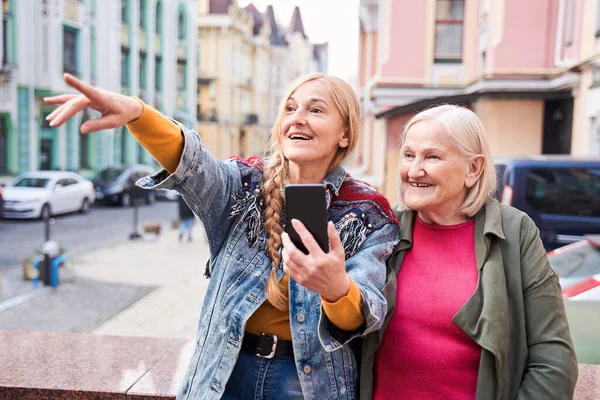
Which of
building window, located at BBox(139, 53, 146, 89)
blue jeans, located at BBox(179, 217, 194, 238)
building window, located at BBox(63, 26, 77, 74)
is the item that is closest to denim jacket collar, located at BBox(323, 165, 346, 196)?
blue jeans, located at BBox(179, 217, 194, 238)

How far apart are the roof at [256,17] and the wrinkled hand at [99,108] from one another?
5818 centimetres

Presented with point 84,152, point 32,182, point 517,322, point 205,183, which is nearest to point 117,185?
point 32,182

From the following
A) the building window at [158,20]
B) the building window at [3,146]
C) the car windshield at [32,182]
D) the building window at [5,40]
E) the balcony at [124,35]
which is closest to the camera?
the car windshield at [32,182]

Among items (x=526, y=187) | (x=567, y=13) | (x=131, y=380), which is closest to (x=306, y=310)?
(x=131, y=380)

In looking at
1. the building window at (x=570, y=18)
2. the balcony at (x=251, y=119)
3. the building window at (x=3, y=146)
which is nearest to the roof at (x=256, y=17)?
the balcony at (x=251, y=119)

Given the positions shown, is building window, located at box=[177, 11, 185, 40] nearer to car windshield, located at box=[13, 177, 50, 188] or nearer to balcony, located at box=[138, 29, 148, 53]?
balcony, located at box=[138, 29, 148, 53]

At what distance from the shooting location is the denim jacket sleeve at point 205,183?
180 cm

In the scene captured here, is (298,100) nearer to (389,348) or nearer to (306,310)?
(306,310)

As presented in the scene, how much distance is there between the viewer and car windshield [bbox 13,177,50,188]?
1939 cm

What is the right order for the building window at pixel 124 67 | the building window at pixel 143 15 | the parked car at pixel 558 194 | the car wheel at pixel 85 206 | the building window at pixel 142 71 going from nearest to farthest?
the parked car at pixel 558 194 → the car wheel at pixel 85 206 → the building window at pixel 124 67 → the building window at pixel 143 15 → the building window at pixel 142 71

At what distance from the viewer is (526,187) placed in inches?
275

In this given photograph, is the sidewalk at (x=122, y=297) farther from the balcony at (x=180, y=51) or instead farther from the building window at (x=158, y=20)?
the balcony at (x=180, y=51)

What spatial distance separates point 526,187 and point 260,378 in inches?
227

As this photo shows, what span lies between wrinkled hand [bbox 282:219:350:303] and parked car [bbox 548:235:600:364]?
2122 mm
